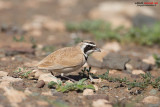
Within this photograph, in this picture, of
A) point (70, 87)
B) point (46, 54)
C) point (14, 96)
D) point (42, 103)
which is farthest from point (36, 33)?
point (42, 103)

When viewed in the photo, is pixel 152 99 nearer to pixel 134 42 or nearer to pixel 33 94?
pixel 33 94

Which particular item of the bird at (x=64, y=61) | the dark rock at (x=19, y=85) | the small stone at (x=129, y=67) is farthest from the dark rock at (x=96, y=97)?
the small stone at (x=129, y=67)

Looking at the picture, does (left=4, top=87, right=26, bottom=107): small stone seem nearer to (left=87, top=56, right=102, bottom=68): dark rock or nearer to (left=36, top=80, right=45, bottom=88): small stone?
(left=36, top=80, right=45, bottom=88): small stone

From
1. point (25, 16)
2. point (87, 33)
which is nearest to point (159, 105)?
point (87, 33)

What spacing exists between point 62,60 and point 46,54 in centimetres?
205

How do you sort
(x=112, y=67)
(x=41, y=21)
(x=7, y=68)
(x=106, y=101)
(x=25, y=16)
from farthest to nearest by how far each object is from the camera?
(x=25, y=16)
(x=41, y=21)
(x=112, y=67)
(x=7, y=68)
(x=106, y=101)

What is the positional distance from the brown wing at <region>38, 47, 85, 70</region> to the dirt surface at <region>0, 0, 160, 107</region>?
39 centimetres

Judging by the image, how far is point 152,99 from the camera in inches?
183

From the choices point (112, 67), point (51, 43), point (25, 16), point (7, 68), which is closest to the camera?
point (7, 68)

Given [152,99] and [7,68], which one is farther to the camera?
[7,68]

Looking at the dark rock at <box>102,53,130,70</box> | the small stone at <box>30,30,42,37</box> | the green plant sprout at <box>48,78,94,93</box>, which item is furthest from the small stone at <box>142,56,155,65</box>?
the small stone at <box>30,30,42,37</box>

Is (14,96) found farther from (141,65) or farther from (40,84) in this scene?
(141,65)

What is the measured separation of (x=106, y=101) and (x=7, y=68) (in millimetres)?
2607

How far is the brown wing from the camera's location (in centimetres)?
537
